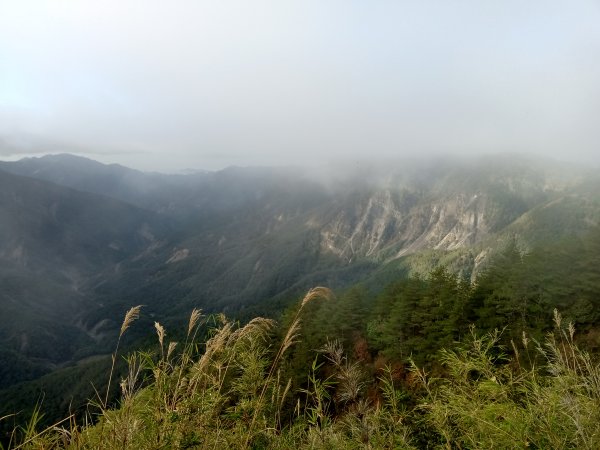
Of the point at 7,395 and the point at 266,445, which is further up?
the point at 266,445

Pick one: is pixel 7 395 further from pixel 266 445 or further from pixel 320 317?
pixel 266 445

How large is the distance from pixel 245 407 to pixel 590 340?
102 ft

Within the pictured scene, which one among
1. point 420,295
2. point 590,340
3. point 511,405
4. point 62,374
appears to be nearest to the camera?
point 511,405

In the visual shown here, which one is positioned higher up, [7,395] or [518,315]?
[518,315]

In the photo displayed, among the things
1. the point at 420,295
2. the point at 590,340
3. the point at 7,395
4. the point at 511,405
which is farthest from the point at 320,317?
the point at 7,395

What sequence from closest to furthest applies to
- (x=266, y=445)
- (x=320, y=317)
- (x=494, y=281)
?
1. (x=266, y=445)
2. (x=494, y=281)
3. (x=320, y=317)

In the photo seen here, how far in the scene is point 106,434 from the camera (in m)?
3.99

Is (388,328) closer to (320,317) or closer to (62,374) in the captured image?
(320,317)

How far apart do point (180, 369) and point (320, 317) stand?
43547mm

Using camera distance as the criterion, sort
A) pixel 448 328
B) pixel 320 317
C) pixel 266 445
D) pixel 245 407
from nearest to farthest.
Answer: pixel 245 407, pixel 266 445, pixel 448 328, pixel 320 317

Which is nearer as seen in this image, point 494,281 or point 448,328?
point 448,328

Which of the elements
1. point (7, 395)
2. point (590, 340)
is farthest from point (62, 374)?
point (590, 340)

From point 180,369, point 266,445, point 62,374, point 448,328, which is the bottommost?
point 62,374

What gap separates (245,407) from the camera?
4500 mm
